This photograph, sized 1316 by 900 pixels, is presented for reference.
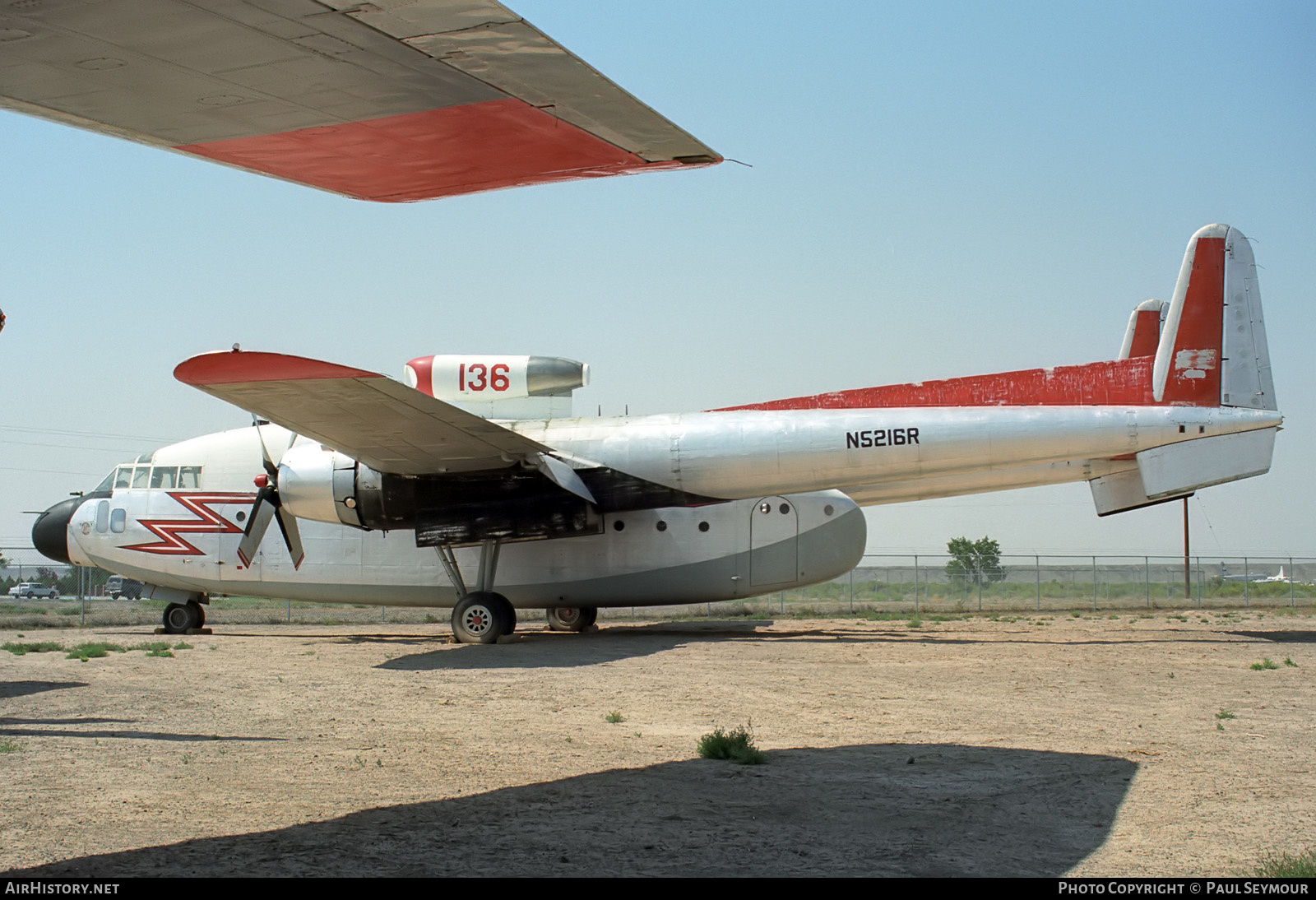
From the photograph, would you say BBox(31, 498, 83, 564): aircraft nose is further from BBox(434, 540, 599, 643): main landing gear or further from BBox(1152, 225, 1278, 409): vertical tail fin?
BBox(1152, 225, 1278, 409): vertical tail fin

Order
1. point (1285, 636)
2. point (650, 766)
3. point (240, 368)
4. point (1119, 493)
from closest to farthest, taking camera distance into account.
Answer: point (650, 766) → point (240, 368) → point (1119, 493) → point (1285, 636)

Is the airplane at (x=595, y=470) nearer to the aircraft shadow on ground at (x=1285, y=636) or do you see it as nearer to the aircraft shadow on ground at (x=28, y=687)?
the aircraft shadow on ground at (x=28, y=687)

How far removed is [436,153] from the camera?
444cm

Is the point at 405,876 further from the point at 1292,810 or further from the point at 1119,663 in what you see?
the point at 1119,663

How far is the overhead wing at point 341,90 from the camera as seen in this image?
342 cm

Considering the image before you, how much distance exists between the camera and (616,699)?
11.4 meters

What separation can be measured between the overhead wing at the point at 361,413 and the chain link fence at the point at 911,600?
1241 centimetres

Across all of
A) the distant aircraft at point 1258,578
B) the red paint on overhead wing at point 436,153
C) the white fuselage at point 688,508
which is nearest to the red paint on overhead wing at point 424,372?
the white fuselage at point 688,508

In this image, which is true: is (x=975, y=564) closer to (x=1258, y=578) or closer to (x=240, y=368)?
(x=1258, y=578)

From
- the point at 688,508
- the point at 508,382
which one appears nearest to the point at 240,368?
the point at 508,382

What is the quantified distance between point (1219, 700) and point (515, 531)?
10.9 metres

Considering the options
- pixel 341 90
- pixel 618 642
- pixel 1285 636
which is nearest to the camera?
pixel 341 90

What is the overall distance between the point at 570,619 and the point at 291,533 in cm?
592
